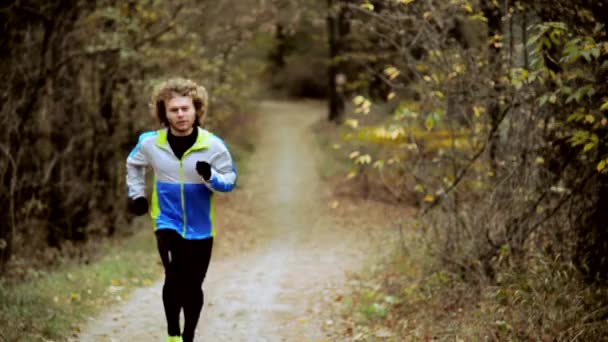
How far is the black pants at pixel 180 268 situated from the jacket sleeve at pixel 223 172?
1.48 ft

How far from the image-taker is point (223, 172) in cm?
462

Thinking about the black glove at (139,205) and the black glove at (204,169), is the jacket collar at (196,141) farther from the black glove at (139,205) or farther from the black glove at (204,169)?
the black glove at (139,205)

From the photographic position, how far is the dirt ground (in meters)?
6.34

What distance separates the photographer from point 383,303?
6.95 meters

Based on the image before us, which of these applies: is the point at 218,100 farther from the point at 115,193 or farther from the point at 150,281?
the point at 150,281

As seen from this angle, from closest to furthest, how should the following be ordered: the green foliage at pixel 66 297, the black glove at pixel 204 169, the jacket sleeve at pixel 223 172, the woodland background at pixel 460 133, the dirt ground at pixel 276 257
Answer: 1. the black glove at pixel 204 169
2. the jacket sleeve at pixel 223 172
3. the woodland background at pixel 460 133
4. the green foliage at pixel 66 297
5. the dirt ground at pixel 276 257

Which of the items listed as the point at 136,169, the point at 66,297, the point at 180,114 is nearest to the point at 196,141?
the point at 180,114

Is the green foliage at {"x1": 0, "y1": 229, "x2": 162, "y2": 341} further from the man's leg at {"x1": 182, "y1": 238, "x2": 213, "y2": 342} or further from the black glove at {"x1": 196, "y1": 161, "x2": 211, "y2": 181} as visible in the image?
the black glove at {"x1": 196, "y1": 161, "x2": 211, "y2": 181}

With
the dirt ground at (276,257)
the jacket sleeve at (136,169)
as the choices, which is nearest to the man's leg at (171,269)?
the jacket sleeve at (136,169)

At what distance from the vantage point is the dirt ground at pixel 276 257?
6.34m

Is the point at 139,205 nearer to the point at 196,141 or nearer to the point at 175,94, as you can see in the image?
the point at 196,141

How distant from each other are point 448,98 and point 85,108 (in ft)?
31.3

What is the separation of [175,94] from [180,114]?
0.56ft

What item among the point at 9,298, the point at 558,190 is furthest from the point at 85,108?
the point at 558,190
